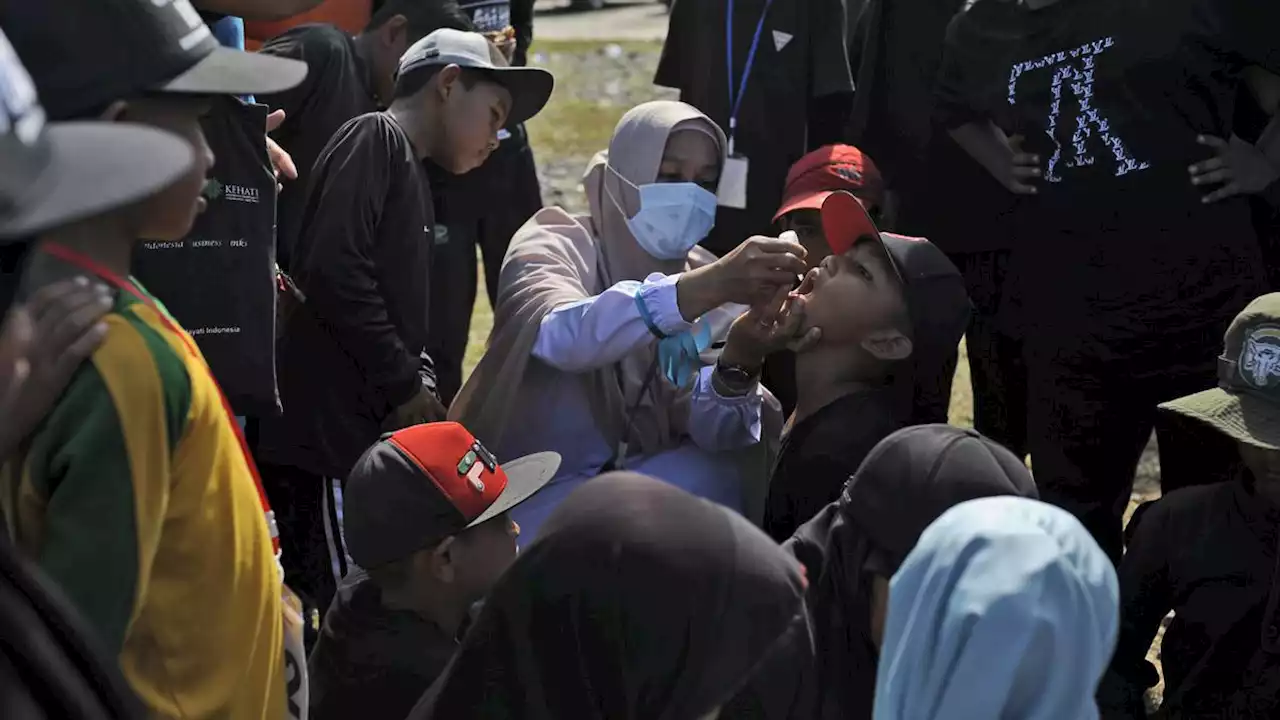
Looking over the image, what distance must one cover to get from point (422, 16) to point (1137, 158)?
84.2 inches

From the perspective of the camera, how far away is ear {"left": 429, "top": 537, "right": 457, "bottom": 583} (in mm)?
2631

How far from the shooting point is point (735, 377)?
343cm

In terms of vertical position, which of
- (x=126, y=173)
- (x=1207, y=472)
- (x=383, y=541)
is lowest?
(x=1207, y=472)

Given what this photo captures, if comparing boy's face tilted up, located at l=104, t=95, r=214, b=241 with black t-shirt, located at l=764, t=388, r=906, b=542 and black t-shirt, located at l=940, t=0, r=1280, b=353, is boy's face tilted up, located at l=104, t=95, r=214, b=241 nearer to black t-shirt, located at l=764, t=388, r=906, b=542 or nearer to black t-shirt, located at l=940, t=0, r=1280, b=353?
black t-shirt, located at l=764, t=388, r=906, b=542

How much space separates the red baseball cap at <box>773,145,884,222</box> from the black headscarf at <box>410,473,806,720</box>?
7.95 ft

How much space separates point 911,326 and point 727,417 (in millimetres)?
516

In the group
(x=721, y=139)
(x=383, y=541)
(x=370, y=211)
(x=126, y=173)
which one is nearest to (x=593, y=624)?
(x=126, y=173)

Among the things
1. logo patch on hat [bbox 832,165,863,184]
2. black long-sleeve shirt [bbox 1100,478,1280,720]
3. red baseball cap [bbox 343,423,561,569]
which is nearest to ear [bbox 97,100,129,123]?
red baseball cap [bbox 343,423,561,569]

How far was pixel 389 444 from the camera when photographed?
2.71 meters

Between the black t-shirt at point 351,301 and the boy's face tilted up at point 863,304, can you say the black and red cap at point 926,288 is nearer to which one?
the boy's face tilted up at point 863,304

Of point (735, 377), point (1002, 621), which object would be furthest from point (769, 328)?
point (1002, 621)

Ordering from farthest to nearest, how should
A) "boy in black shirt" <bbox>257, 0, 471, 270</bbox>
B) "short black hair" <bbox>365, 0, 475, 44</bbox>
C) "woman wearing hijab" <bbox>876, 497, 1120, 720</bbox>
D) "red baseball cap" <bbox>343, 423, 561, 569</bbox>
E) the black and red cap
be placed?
1. "short black hair" <bbox>365, 0, 475, 44</bbox>
2. "boy in black shirt" <bbox>257, 0, 471, 270</bbox>
3. the black and red cap
4. "red baseball cap" <bbox>343, 423, 561, 569</bbox>
5. "woman wearing hijab" <bbox>876, 497, 1120, 720</bbox>

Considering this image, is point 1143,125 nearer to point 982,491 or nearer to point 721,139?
point 721,139

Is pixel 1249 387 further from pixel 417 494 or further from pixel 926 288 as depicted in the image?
pixel 417 494
